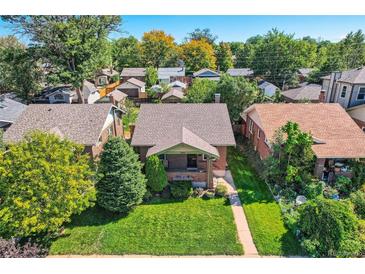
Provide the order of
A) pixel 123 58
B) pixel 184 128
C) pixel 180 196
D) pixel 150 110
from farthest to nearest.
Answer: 1. pixel 123 58
2. pixel 150 110
3. pixel 184 128
4. pixel 180 196

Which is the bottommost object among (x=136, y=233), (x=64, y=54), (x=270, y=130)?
(x=136, y=233)

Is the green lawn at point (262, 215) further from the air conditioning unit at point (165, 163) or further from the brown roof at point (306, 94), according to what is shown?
the brown roof at point (306, 94)

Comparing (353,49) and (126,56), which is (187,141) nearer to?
(353,49)

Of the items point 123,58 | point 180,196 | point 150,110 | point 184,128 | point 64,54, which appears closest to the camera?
point 180,196

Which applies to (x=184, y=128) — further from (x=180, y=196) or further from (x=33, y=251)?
(x=33, y=251)

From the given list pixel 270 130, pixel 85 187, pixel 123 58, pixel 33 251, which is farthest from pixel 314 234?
pixel 123 58

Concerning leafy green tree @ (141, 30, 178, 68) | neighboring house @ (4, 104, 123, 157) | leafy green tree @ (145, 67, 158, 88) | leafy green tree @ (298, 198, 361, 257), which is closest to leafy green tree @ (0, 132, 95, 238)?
neighboring house @ (4, 104, 123, 157)

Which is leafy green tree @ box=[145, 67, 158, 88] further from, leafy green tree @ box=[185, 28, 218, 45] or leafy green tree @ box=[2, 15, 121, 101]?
leafy green tree @ box=[185, 28, 218, 45]
